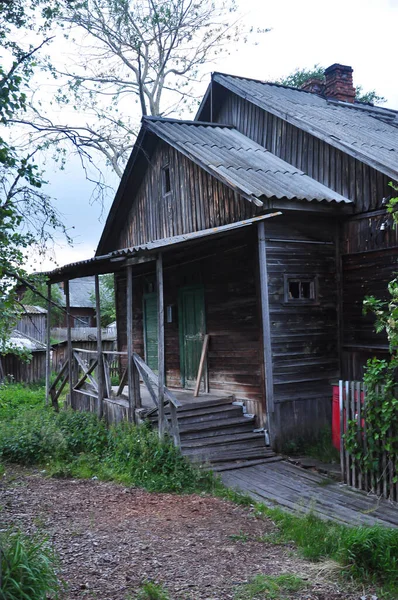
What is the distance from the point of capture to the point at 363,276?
29.4 feet

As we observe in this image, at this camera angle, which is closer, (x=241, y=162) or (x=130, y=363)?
(x=130, y=363)

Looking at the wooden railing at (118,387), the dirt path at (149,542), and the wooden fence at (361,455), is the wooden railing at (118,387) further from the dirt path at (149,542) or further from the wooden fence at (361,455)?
the wooden fence at (361,455)

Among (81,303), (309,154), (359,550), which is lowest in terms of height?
(359,550)

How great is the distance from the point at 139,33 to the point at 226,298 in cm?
1444

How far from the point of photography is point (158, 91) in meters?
21.3

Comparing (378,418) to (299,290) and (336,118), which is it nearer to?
(299,290)

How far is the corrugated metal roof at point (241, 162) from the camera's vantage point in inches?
341

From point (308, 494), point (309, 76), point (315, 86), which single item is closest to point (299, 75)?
point (309, 76)

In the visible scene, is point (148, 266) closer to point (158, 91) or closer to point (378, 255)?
point (378, 255)

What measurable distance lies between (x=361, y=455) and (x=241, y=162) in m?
5.95

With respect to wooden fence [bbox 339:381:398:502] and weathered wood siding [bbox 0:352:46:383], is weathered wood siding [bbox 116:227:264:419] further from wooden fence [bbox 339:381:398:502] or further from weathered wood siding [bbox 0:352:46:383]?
weathered wood siding [bbox 0:352:46:383]

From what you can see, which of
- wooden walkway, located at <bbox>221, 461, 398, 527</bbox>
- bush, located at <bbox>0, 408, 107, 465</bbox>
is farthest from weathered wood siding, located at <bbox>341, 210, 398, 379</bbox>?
bush, located at <bbox>0, 408, 107, 465</bbox>

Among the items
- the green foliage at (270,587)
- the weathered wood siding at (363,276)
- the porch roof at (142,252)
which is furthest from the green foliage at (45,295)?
the weathered wood siding at (363,276)

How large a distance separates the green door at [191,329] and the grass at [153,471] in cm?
222
